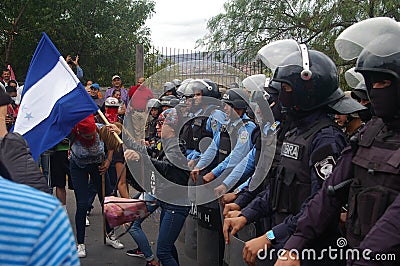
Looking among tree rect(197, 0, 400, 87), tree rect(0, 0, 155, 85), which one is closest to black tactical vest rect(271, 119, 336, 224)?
tree rect(197, 0, 400, 87)

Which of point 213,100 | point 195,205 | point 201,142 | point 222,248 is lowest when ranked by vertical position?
point 222,248

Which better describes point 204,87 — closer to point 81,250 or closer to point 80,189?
point 80,189

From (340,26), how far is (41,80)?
32.3 ft

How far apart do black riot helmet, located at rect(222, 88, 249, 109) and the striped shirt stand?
14.0ft

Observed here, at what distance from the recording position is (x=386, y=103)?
7.68 ft

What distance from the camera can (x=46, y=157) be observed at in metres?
7.51

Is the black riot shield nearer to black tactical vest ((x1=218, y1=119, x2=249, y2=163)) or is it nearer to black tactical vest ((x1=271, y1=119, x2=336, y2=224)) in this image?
black tactical vest ((x1=218, y1=119, x2=249, y2=163))

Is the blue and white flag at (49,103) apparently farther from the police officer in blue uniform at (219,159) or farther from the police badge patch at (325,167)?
the police badge patch at (325,167)

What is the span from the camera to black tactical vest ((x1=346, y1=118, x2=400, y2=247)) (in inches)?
86.3

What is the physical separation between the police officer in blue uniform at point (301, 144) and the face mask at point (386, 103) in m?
0.48

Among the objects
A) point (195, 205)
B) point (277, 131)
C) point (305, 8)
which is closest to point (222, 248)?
point (195, 205)

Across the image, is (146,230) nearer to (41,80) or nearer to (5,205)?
(41,80)

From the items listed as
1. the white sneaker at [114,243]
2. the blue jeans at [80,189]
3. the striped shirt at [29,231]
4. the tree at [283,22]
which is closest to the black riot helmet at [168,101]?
the blue jeans at [80,189]

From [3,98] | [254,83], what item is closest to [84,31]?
[254,83]
